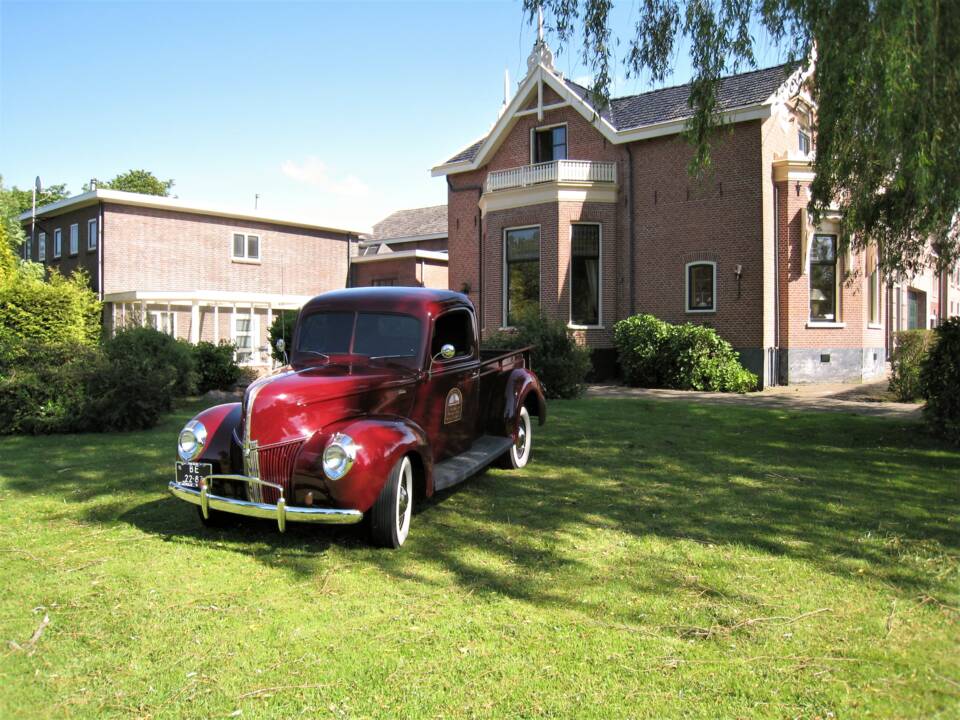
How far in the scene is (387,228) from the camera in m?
40.9

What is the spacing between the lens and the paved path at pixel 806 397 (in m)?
12.8

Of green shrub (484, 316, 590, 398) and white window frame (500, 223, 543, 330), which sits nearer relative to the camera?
green shrub (484, 316, 590, 398)

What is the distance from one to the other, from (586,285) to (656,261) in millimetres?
2072

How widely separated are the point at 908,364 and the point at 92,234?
2651cm

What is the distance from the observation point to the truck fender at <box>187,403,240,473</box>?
5.13m

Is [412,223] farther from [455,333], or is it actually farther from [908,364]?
[455,333]

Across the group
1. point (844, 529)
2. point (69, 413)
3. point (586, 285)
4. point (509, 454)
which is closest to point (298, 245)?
point (586, 285)

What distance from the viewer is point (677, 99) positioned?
20.9 metres

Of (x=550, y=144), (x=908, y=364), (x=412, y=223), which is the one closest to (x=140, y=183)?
(x=412, y=223)

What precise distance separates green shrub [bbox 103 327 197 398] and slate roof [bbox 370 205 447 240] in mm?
24212

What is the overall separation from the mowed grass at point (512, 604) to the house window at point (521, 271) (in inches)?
558

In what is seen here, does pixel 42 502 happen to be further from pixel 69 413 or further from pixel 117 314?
pixel 117 314

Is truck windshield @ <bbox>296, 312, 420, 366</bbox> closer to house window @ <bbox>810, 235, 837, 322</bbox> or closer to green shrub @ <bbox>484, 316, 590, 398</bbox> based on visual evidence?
green shrub @ <bbox>484, 316, 590, 398</bbox>

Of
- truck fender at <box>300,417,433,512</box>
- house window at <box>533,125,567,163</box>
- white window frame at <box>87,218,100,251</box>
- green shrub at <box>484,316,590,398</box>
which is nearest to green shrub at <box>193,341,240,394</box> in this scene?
green shrub at <box>484,316,590,398</box>
